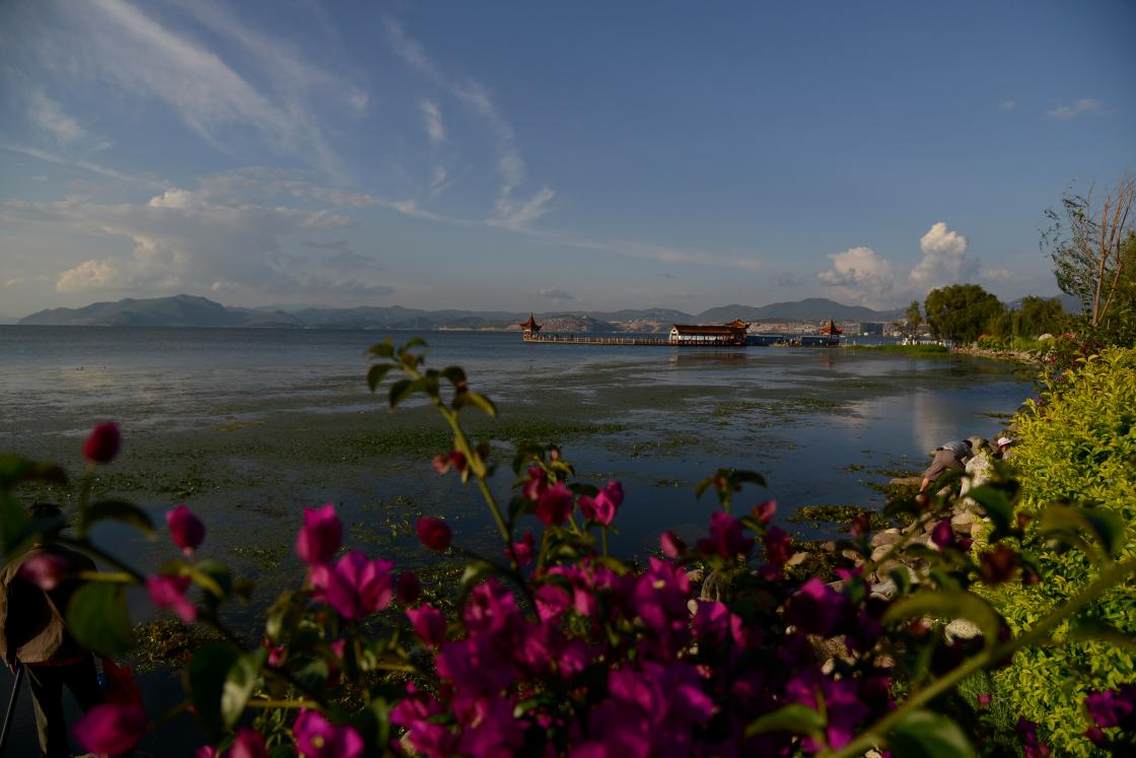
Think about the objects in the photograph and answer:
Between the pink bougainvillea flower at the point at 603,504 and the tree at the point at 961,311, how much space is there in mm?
81293

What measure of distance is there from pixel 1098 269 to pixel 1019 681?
23.3m

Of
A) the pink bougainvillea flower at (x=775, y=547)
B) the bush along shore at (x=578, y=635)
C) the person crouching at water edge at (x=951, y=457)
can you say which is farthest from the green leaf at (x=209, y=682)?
the person crouching at water edge at (x=951, y=457)

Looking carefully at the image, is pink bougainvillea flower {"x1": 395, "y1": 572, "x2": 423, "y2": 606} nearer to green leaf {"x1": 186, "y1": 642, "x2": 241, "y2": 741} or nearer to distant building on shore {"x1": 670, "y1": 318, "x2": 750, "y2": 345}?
green leaf {"x1": 186, "y1": 642, "x2": 241, "y2": 741}

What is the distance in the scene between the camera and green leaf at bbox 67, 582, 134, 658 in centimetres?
77

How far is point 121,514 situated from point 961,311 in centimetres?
8611

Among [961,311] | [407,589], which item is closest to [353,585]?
[407,589]

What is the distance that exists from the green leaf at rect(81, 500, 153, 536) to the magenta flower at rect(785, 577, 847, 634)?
3.54 ft

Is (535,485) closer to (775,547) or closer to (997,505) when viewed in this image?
(775,547)

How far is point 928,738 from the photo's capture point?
75cm

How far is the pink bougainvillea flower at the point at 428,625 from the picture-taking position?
125 cm

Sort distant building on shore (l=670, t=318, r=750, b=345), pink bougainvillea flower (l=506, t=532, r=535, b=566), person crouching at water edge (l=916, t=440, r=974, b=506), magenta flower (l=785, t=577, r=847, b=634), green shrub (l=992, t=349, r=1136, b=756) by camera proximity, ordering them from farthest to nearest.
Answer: distant building on shore (l=670, t=318, r=750, b=345), person crouching at water edge (l=916, t=440, r=974, b=506), green shrub (l=992, t=349, r=1136, b=756), pink bougainvillea flower (l=506, t=532, r=535, b=566), magenta flower (l=785, t=577, r=847, b=634)

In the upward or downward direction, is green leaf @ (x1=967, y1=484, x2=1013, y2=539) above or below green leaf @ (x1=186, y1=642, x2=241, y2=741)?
above

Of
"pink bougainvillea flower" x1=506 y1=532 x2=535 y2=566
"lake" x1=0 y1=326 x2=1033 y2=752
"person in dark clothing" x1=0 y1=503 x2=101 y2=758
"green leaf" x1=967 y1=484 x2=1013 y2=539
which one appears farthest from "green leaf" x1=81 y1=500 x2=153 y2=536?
"lake" x1=0 y1=326 x2=1033 y2=752

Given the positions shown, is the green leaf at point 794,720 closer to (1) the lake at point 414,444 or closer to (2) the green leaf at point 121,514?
(2) the green leaf at point 121,514
